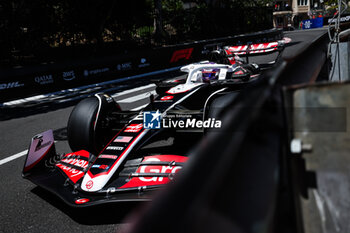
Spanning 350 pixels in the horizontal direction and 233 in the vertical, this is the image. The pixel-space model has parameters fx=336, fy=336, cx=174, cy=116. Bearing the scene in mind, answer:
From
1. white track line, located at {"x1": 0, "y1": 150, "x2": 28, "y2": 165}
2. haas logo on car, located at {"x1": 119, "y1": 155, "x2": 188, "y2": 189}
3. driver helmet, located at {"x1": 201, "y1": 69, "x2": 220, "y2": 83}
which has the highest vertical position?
driver helmet, located at {"x1": 201, "y1": 69, "x2": 220, "y2": 83}

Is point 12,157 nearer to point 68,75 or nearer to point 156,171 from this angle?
point 156,171

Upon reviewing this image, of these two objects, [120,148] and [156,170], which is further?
[120,148]

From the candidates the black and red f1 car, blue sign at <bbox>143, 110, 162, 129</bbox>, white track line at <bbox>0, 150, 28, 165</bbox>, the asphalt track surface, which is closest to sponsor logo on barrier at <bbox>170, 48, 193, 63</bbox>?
the asphalt track surface

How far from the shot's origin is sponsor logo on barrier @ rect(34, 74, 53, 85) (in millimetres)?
10062

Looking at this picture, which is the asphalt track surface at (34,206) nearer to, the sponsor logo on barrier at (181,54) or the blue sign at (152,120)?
the blue sign at (152,120)

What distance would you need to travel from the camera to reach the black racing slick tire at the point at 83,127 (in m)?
3.90

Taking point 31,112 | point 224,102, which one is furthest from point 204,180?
point 31,112

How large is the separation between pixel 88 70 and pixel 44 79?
160cm

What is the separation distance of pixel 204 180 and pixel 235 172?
0.38ft

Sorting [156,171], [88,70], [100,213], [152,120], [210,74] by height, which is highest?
[210,74]

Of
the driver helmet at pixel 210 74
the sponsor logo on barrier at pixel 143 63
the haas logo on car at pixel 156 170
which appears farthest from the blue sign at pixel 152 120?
the sponsor logo on barrier at pixel 143 63

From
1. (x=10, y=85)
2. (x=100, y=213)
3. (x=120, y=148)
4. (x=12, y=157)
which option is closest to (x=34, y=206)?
(x=100, y=213)

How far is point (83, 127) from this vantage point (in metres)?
3.91

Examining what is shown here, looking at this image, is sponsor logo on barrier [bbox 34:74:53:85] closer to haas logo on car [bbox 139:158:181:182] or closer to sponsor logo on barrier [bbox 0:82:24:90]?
sponsor logo on barrier [bbox 0:82:24:90]
